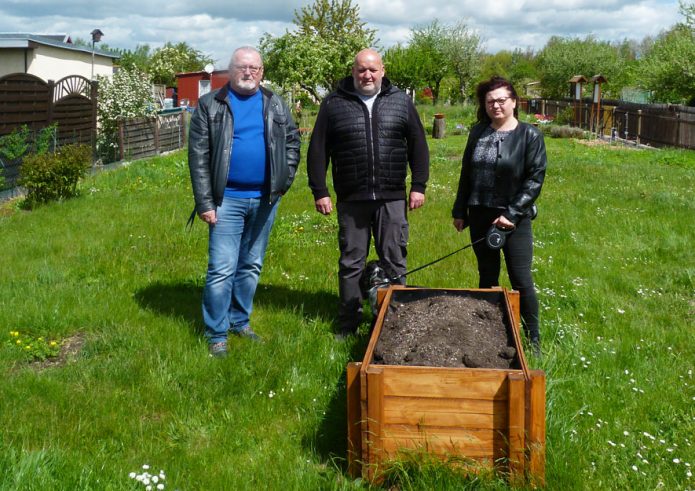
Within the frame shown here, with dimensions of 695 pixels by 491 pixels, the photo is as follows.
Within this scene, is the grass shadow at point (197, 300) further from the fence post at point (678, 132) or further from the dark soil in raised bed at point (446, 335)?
the fence post at point (678, 132)

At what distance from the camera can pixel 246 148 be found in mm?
5105

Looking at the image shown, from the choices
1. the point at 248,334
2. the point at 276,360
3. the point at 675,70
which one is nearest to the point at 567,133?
the point at 675,70

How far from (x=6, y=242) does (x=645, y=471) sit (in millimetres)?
7556

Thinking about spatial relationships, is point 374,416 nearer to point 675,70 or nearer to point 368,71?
point 368,71

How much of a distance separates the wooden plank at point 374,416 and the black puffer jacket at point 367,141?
7.58ft

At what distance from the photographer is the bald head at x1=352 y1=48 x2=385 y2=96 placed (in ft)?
16.8

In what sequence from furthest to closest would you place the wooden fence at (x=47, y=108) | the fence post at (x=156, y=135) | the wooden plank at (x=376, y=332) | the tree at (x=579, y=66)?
the tree at (x=579, y=66)
the fence post at (x=156, y=135)
the wooden fence at (x=47, y=108)
the wooden plank at (x=376, y=332)

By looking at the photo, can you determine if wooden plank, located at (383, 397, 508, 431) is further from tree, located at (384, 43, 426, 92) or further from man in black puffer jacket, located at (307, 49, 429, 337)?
tree, located at (384, 43, 426, 92)

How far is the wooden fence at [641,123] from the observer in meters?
23.4

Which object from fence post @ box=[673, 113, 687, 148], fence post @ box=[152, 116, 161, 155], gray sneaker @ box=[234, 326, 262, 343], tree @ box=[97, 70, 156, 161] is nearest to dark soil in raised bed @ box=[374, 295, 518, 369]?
gray sneaker @ box=[234, 326, 262, 343]

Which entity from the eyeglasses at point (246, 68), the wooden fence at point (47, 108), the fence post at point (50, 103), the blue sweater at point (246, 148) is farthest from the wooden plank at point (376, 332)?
the fence post at point (50, 103)

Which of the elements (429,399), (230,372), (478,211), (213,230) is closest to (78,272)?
(213,230)

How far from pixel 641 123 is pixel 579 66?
32.2 m

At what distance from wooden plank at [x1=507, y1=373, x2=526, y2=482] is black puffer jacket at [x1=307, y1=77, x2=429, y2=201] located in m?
2.45
